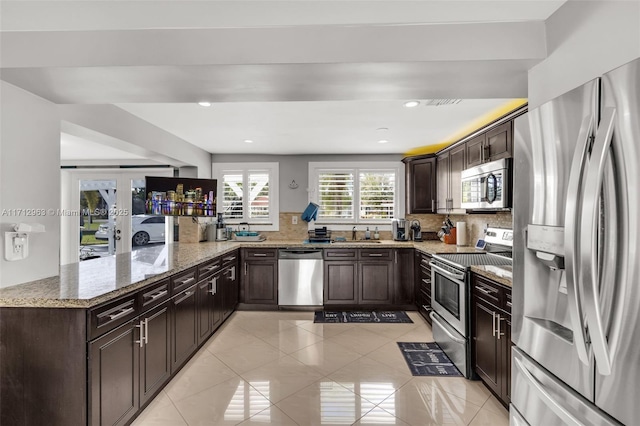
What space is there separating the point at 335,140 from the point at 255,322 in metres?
2.53

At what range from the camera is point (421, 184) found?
475 centimetres

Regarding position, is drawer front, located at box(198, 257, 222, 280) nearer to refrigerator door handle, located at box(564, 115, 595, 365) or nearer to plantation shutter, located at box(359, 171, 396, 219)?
plantation shutter, located at box(359, 171, 396, 219)

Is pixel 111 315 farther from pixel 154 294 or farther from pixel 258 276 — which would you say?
pixel 258 276

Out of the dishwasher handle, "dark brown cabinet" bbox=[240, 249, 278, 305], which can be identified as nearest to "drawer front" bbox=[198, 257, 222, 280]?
"dark brown cabinet" bbox=[240, 249, 278, 305]

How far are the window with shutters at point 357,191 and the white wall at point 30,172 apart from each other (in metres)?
3.49

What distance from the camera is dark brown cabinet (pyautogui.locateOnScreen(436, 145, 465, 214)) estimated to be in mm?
3791

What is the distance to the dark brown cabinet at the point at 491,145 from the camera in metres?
2.75

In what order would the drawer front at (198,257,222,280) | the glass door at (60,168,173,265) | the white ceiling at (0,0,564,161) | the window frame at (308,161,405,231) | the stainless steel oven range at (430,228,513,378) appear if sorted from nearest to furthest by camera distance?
the white ceiling at (0,0,564,161), the stainless steel oven range at (430,228,513,378), the drawer front at (198,257,222,280), the window frame at (308,161,405,231), the glass door at (60,168,173,265)

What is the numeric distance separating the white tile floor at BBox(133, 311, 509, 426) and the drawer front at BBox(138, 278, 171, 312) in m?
0.71

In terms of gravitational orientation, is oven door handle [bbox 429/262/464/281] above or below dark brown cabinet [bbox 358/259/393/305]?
above

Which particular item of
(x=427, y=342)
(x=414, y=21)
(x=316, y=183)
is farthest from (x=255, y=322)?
(x=414, y=21)

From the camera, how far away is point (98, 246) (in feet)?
17.7

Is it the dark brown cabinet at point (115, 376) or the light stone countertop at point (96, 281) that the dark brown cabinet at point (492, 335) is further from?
the dark brown cabinet at point (115, 376)

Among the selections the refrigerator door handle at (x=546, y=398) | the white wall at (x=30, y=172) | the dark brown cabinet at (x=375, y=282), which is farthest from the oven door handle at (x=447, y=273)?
the white wall at (x=30, y=172)
